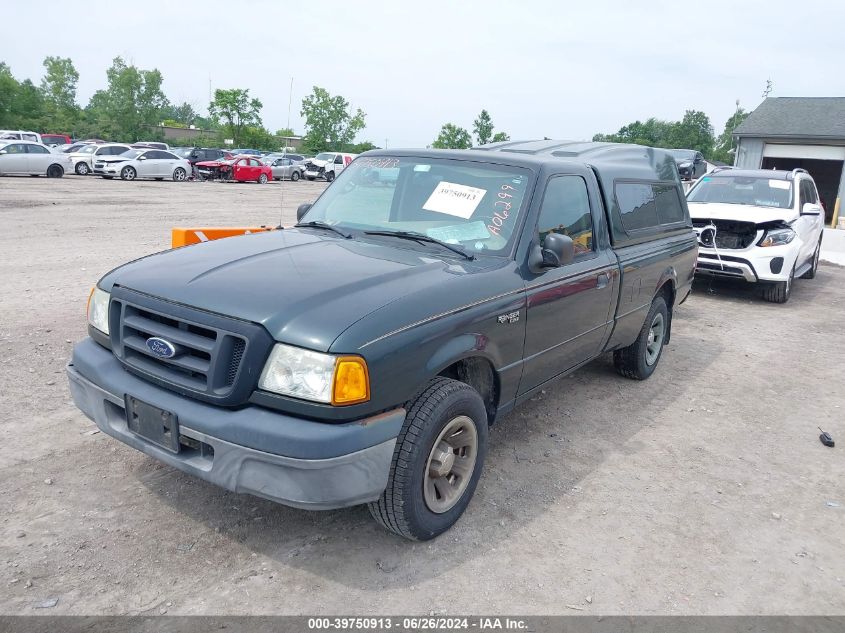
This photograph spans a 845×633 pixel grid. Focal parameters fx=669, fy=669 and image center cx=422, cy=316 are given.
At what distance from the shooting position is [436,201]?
4098 millimetres

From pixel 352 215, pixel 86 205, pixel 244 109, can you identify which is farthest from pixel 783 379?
pixel 244 109

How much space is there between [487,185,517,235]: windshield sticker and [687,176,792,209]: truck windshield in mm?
7740

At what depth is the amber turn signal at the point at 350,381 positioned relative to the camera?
2.71 m

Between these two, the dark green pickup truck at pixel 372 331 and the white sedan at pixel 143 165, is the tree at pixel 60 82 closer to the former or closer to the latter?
the white sedan at pixel 143 165

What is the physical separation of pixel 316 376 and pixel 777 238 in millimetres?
8710

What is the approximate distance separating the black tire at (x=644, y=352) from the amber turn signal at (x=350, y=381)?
140 inches

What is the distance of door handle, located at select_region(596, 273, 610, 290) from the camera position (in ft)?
14.8

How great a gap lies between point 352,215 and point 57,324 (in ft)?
12.1

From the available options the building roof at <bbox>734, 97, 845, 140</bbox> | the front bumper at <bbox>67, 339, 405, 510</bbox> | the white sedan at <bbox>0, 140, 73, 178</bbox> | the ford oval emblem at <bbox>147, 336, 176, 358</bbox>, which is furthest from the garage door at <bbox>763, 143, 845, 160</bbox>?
the white sedan at <bbox>0, 140, 73, 178</bbox>

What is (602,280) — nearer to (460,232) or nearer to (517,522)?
(460,232)

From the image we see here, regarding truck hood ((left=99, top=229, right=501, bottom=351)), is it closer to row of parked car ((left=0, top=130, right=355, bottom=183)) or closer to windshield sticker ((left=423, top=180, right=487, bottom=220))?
windshield sticker ((left=423, top=180, right=487, bottom=220))

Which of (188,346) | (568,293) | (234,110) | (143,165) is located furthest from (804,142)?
(234,110)

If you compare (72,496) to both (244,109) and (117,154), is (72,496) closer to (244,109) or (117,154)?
(117,154)

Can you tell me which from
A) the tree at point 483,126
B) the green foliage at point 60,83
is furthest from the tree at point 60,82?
the tree at point 483,126
